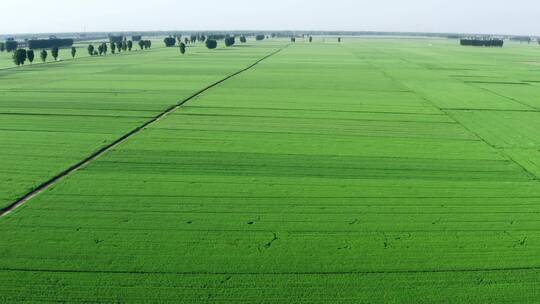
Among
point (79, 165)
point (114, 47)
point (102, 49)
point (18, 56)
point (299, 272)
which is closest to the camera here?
point (299, 272)

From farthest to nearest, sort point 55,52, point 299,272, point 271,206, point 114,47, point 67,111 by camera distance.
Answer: point 114,47
point 55,52
point 67,111
point 271,206
point 299,272

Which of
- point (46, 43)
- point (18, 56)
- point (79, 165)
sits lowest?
point (79, 165)

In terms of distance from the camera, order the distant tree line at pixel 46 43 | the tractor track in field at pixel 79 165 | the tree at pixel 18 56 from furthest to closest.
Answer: the distant tree line at pixel 46 43, the tree at pixel 18 56, the tractor track in field at pixel 79 165

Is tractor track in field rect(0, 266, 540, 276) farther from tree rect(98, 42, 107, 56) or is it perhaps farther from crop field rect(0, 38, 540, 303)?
tree rect(98, 42, 107, 56)

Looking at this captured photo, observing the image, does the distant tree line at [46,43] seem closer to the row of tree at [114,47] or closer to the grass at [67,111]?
the row of tree at [114,47]

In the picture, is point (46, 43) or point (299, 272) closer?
point (299, 272)

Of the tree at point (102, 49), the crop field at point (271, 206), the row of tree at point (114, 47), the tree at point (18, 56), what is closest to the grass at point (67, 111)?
the crop field at point (271, 206)

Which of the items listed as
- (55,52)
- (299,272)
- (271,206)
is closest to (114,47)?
(55,52)

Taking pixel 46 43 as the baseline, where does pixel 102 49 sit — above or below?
below

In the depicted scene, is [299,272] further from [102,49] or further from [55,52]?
[102,49]
